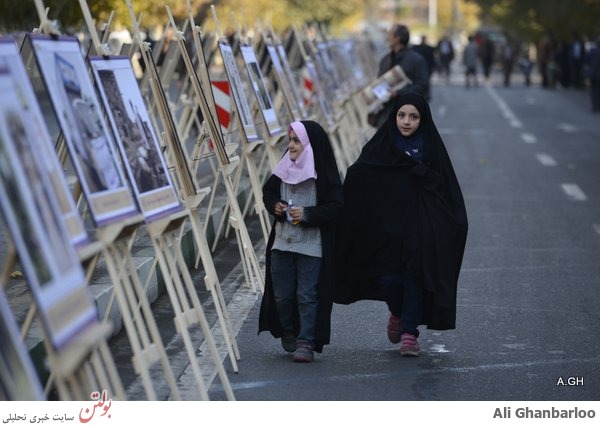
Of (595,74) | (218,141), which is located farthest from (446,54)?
(218,141)

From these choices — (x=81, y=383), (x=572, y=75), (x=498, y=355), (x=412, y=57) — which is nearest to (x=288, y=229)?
(x=498, y=355)

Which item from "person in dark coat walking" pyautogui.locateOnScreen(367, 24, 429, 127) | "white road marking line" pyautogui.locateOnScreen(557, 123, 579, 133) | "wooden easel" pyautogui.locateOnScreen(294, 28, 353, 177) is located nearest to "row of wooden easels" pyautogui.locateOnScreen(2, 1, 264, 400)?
"person in dark coat walking" pyautogui.locateOnScreen(367, 24, 429, 127)

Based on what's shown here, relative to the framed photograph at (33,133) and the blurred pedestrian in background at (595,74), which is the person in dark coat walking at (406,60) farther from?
the blurred pedestrian in background at (595,74)

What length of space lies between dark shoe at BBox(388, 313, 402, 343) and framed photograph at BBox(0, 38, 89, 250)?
2.89 m

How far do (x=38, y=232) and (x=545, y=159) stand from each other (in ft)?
55.2

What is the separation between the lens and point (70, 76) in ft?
19.2

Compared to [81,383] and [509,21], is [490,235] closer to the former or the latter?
[81,383]

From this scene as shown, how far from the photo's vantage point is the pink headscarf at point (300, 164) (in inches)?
286

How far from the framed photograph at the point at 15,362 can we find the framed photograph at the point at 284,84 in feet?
26.0

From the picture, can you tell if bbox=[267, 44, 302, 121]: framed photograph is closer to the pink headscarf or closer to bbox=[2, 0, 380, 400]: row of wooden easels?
bbox=[2, 0, 380, 400]: row of wooden easels

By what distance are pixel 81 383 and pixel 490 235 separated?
8.02 meters

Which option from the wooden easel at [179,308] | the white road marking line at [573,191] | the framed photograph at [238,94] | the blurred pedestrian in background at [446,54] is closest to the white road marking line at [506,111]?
the blurred pedestrian in background at [446,54]

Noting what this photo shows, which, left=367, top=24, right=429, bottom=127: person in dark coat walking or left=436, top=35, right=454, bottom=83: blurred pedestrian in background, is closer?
left=367, top=24, right=429, bottom=127: person in dark coat walking

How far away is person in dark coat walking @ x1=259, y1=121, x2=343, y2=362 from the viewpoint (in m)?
7.33
